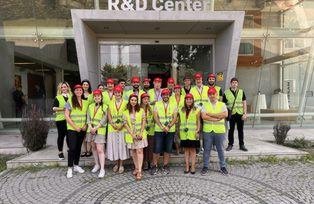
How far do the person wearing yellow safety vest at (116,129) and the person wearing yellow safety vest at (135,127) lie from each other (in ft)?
0.57

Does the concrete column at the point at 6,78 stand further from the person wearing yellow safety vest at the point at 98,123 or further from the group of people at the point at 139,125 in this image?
the person wearing yellow safety vest at the point at 98,123

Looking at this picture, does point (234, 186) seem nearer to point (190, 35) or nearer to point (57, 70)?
point (190, 35)

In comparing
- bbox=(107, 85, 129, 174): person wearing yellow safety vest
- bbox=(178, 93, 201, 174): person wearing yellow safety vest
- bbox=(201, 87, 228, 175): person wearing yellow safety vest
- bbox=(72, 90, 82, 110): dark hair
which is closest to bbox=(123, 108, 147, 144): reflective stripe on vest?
bbox=(107, 85, 129, 174): person wearing yellow safety vest

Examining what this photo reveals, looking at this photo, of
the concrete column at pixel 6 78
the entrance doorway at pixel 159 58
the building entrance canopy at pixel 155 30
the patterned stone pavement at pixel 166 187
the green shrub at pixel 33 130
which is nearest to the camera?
the patterned stone pavement at pixel 166 187

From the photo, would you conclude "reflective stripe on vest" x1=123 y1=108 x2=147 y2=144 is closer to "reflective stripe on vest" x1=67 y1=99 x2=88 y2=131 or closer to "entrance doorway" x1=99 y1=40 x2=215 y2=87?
"reflective stripe on vest" x1=67 y1=99 x2=88 y2=131

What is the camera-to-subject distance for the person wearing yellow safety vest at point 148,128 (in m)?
7.03

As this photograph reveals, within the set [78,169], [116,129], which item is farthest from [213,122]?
[78,169]

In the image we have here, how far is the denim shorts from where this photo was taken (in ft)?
23.2

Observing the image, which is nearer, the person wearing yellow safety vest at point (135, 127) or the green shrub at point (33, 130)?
the person wearing yellow safety vest at point (135, 127)

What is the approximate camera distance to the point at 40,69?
521 inches

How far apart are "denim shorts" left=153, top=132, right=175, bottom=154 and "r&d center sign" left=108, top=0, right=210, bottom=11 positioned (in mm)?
4857

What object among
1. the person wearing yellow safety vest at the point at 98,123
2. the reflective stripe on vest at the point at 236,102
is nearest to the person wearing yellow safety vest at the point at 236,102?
the reflective stripe on vest at the point at 236,102

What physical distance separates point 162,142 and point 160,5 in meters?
5.23

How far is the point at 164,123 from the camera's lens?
702cm
